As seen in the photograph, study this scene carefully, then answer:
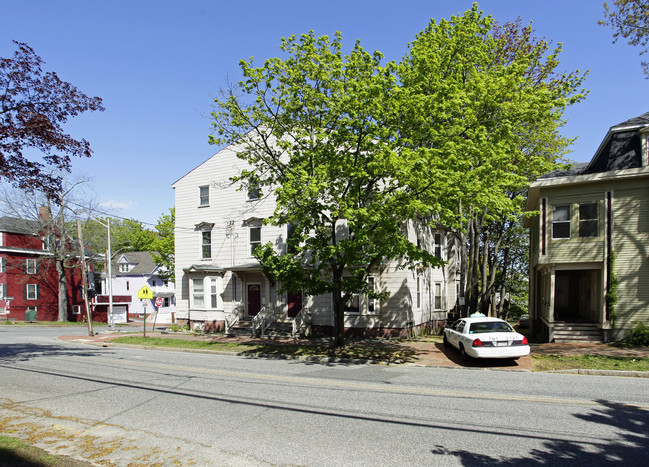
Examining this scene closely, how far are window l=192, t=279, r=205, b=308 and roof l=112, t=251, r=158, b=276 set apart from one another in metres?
32.3

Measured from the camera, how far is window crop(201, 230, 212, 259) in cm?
2883

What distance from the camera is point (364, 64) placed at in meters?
15.9

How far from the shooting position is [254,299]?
27344 mm

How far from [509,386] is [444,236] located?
59.9 ft

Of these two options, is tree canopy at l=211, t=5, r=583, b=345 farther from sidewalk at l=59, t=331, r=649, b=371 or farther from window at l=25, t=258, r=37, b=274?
window at l=25, t=258, r=37, b=274

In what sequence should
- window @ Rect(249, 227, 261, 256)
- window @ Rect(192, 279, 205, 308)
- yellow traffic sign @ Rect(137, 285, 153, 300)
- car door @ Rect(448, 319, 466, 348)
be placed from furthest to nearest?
1. window @ Rect(192, 279, 205, 308)
2. window @ Rect(249, 227, 261, 256)
3. yellow traffic sign @ Rect(137, 285, 153, 300)
4. car door @ Rect(448, 319, 466, 348)

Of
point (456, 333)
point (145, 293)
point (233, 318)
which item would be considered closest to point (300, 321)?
point (233, 318)

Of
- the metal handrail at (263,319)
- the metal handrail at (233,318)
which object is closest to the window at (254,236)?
the metal handrail at (233,318)

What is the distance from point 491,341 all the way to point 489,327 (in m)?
1.01

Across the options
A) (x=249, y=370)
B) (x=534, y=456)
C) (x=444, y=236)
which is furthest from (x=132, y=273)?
(x=534, y=456)

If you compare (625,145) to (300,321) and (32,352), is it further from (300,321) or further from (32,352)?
(32,352)

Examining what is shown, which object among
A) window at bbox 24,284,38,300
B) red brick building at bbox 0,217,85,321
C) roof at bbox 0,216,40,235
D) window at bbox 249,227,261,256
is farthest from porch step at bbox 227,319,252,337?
window at bbox 24,284,38,300

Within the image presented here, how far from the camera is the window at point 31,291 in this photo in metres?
48.2

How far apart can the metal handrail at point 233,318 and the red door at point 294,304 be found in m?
3.33
